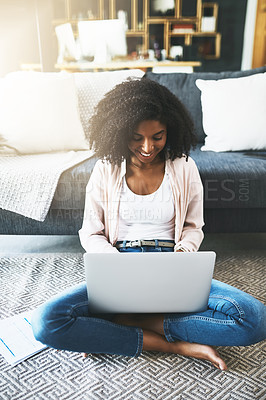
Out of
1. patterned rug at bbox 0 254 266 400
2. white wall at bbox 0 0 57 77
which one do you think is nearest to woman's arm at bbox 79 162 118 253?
patterned rug at bbox 0 254 266 400

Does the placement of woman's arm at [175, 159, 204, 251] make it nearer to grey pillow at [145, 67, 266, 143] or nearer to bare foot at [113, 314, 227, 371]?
bare foot at [113, 314, 227, 371]

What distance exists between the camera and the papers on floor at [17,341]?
3.43 feet

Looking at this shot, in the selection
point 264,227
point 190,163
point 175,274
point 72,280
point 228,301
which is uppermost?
point 190,163

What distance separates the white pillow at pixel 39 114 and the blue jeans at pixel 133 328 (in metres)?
1.00

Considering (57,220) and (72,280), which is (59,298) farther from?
(57,220)

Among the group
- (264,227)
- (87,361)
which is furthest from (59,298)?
(264,227)

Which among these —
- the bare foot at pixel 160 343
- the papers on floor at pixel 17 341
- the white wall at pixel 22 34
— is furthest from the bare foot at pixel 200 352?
the white wall at pixel 22 34

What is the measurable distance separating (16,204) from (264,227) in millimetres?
1089

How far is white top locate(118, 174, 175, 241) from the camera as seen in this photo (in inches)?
44.0

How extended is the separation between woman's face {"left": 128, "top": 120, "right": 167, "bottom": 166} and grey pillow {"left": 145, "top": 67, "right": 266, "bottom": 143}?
978 mm

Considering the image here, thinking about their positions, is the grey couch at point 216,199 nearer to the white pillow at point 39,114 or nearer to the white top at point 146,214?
the white pillow at point 39,114

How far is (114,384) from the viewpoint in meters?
0.95

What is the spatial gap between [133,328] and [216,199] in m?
0.75

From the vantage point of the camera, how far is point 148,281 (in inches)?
33.8
